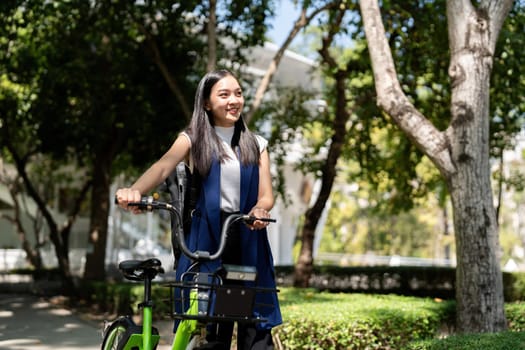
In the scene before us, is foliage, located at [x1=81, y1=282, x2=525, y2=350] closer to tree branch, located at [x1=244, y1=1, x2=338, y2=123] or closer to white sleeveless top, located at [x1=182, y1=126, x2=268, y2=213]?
tree branch, located at [x1=244, y1=1, x2=338, y2=123]

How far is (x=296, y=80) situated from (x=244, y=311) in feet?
73.1

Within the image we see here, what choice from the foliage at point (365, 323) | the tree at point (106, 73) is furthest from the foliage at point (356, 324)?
the tree at point (106, 73)

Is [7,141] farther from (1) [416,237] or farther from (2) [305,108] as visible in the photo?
(1) [416,237]

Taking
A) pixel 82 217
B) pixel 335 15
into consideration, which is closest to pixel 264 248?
pixel 335 15

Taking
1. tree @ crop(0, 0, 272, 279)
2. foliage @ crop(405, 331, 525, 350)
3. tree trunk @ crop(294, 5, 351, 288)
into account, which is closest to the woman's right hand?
foliage @ crop(405, 331, 525, 350)

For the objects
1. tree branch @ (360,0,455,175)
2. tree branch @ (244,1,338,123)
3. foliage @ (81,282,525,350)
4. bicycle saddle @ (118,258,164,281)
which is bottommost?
foliage @ (81,282,525,350)

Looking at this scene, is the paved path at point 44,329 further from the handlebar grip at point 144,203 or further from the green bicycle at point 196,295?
the handlebar grip at point 144,203

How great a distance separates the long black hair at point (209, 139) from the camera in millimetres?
3512

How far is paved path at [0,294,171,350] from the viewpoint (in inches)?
359

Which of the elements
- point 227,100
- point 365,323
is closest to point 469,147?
point 365,323

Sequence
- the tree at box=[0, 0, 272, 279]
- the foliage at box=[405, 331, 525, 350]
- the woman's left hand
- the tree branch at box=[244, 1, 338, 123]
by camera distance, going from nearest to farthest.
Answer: the woman's left hand
the foliage at box=[405, 331, 525, 350]
the tree branch at box=[244, 1, 338, 123]
the tree at box=[0, 0, 272, 279]

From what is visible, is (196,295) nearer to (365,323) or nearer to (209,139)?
(209,139)

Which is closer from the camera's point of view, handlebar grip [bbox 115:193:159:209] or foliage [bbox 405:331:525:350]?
handlebar grip [bbox 115:193:159:209]

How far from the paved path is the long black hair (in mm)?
5277
